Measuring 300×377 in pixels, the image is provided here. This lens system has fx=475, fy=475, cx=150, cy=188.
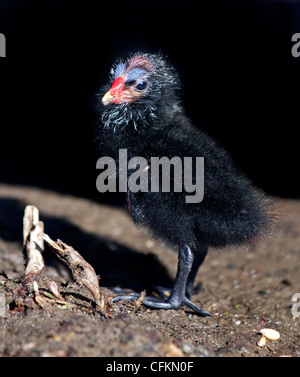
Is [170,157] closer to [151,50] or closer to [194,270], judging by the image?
[194,270]

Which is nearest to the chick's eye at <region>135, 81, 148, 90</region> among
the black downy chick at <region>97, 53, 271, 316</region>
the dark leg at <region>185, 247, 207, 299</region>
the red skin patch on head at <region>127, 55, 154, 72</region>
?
the black downy chick at <region>97, 53, 271, 316</region>

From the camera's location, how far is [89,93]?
573 cm

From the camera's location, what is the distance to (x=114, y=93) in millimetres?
3104

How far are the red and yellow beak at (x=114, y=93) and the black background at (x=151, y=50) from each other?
1.78 meters

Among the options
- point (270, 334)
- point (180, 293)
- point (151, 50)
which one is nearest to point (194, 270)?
point (180, 293)

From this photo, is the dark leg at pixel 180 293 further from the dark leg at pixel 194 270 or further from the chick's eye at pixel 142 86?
the chick's eye at pixel 142 86

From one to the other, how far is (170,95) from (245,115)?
2547 mm

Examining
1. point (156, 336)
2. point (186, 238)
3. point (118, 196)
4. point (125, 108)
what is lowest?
point (156, 336)

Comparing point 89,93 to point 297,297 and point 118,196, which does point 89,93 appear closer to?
point 118,196

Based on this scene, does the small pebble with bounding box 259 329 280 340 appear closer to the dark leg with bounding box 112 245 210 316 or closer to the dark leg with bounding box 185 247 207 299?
the dark leg with bounding box 112 245 210 316

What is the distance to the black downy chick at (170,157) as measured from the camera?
2.80m

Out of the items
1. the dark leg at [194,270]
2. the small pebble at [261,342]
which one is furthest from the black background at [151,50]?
the small pebble at [261,342]
